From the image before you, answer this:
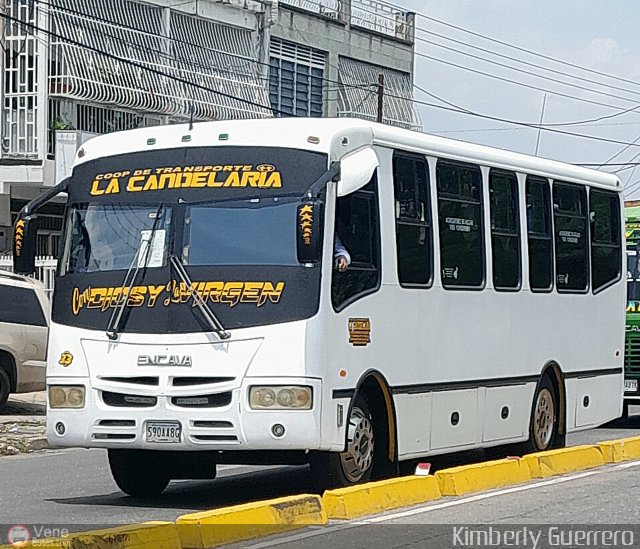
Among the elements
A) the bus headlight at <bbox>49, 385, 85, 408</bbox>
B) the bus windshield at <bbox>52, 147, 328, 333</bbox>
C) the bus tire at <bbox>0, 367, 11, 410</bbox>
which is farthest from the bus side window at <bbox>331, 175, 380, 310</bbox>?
the bus tire at <bbox>0, 367, 11, 410</bbox>

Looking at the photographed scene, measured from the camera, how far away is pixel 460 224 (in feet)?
43.0

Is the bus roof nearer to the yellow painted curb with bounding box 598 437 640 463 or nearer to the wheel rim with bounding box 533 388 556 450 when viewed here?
the wheel rim with bounding box 533 388 556 450

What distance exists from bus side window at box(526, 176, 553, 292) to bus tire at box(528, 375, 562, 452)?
1.05 metres

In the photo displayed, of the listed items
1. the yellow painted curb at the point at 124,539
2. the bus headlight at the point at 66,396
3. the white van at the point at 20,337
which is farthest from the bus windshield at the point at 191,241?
the white van at the point at 20,337

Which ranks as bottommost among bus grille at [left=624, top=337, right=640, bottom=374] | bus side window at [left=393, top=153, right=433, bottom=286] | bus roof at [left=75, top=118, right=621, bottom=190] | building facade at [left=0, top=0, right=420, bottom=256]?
bus grille at [left=624, top=337, right=640, bottom=374]

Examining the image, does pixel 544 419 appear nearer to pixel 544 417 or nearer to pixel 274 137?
pixel 544 417

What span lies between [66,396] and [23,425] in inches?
334

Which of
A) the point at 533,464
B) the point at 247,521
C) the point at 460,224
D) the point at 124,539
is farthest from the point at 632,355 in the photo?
the point at 124,539

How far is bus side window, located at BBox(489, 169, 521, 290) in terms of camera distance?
45.2ft

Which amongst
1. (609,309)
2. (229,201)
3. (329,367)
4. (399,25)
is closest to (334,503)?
(329,367)

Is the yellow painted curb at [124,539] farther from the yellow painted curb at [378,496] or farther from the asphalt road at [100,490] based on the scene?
the yellow painted curb at [378,496]

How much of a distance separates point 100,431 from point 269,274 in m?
1.83

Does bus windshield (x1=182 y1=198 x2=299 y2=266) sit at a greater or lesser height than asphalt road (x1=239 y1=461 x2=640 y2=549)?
greater

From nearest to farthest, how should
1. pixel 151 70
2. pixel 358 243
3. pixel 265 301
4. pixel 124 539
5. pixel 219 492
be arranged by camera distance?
pixel 124 539, pixel 265 301, pixel 358 243, pixel 219 492, pixel 151 70
